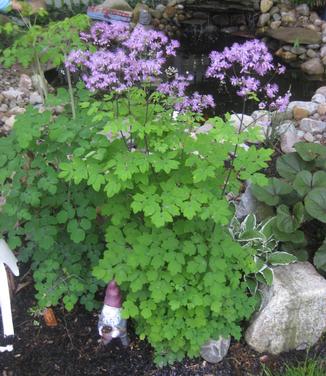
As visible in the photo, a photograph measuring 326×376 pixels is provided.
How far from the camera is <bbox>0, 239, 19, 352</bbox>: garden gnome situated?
2240mm

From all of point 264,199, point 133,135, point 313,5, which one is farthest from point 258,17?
point 133,135

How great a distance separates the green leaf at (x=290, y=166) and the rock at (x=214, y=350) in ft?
Result: 3.19

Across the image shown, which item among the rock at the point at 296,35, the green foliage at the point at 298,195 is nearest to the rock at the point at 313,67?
the rock at the point at 296,35

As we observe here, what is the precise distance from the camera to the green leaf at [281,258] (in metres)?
2.41

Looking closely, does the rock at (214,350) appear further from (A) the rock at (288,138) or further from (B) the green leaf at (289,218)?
(A) the rock at (288,138)

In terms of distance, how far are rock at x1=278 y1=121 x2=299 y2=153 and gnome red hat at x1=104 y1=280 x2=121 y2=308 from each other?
1.87m

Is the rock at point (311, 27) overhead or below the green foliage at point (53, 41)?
below

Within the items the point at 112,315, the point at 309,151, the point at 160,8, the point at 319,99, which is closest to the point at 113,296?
the point at 112,315

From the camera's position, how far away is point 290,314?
2.35 meters

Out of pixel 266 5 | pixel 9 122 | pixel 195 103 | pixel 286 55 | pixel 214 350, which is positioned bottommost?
pixel 214 350

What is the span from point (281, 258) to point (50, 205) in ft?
3.76

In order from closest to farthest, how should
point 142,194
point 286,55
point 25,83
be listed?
point 142,194
point 25,83
point 286,55

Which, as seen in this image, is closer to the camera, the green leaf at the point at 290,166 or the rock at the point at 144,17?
the green leaf at the point at 290,166

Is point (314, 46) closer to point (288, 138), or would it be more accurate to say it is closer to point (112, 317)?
point (288, 138)
